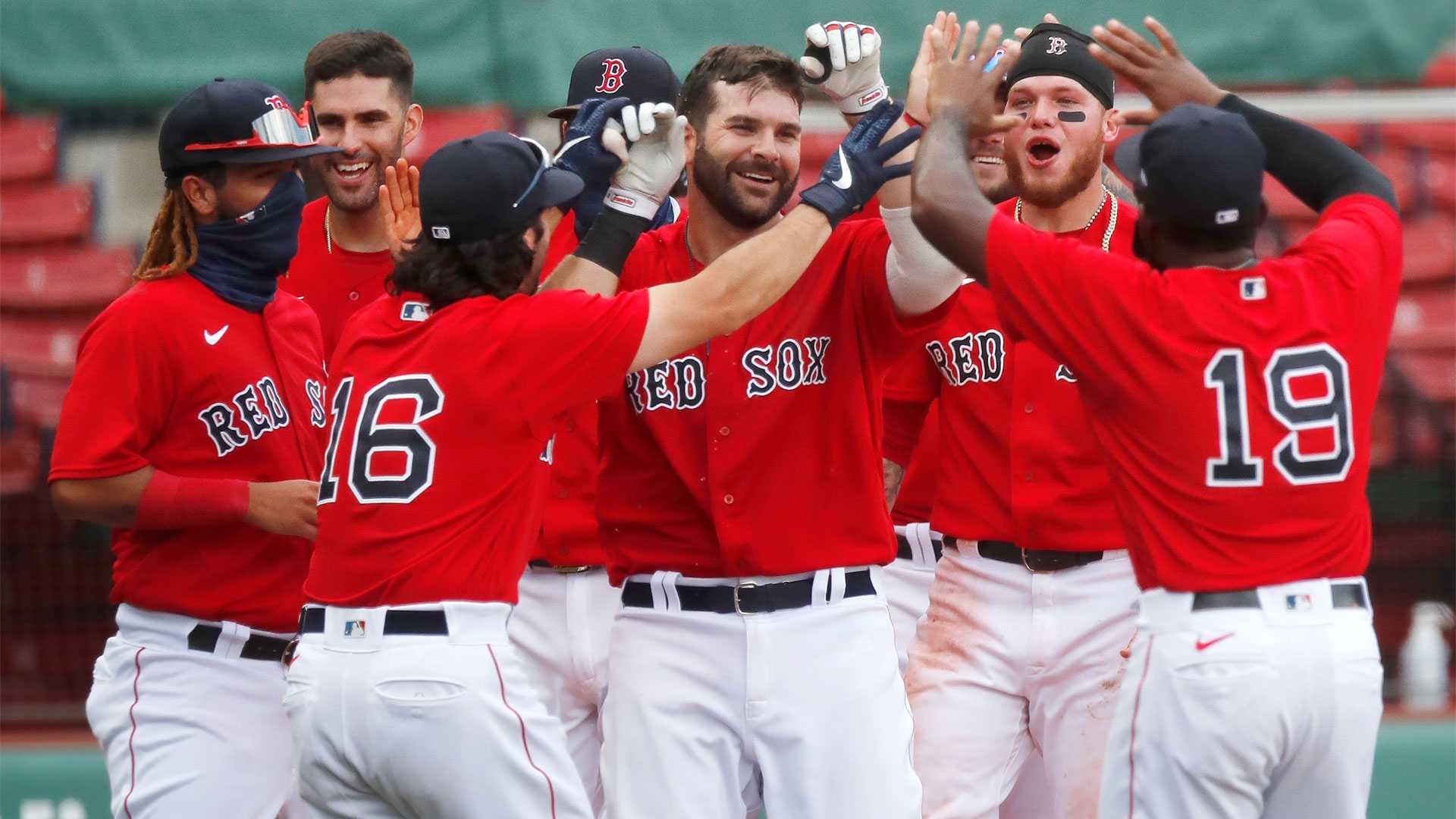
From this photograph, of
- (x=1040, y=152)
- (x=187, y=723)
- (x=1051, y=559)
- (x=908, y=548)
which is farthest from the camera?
(x=908, y=548)

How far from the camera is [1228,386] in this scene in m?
2.90

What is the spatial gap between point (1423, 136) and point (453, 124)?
156 inches

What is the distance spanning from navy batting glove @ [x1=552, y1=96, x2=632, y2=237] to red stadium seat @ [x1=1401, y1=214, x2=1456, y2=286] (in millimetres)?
4302

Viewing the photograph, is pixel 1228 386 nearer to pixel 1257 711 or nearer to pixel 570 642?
pixel 1257 711

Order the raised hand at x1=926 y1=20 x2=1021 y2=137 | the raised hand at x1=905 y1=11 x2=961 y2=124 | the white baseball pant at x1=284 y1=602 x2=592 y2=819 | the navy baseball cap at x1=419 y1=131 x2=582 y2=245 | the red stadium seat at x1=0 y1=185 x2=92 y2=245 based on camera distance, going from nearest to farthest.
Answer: the white baseball pant at x1=284 y1=602 x2=592 y2=819, the navy baseball cap at x1=419 y1=131 x2=582 y2=245, the raised hand at x1=926 y1=20 x2=1021 y2=137, the raised hand at x1=905 y1=11 x2=961 y2=124, the red stadium seat at x1=0 y1=185 x2=92 y2=245

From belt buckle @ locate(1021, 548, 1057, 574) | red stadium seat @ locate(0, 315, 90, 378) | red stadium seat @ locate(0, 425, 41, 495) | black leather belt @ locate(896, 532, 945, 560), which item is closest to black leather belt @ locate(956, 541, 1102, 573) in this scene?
belt buckle @ locate(1021, 548, 1057, 574)

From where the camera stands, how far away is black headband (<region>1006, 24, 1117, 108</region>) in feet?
13.5

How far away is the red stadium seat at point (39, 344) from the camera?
6.18 metres

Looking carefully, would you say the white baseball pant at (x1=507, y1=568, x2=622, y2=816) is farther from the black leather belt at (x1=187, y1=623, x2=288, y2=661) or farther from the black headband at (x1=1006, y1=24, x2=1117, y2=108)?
the black headband at (x1=1006, y1=24, x2=1117, y2=108)

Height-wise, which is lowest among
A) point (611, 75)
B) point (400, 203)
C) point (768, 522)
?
point (768, 522)

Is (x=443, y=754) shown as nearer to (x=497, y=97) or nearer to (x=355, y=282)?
(x=355, y=282)

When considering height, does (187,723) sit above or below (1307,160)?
below

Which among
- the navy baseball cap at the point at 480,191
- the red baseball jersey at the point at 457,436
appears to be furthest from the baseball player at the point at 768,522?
the navy baseball cap at the point at 480,191

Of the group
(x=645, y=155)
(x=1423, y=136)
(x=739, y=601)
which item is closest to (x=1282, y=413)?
(x=739, y=601)
